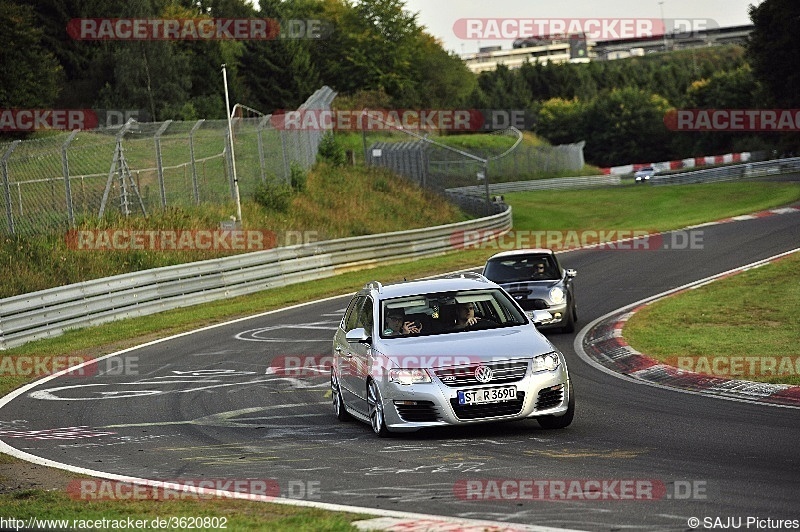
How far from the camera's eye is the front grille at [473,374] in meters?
10.8

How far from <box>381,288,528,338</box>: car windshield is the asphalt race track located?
1036mm

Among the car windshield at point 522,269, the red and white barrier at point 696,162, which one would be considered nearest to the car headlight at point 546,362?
the car windshield at point 522,269

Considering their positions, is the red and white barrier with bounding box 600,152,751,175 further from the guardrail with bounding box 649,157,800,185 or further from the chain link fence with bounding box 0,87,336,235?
the chain link fence with bounding box 0,87,336,235

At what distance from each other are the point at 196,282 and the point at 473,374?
60.5 feet

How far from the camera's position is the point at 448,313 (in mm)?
12133

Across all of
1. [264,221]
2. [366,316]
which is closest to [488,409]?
[366,316]

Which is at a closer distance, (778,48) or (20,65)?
(20,65)

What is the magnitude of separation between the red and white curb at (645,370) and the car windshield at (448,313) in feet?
8.95

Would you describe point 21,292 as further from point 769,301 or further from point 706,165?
point 706,165

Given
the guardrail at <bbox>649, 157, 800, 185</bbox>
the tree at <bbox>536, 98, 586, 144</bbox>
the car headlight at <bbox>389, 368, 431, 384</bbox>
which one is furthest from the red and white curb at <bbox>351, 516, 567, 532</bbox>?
the tree at <bbox>536, 98, 586, 144</bbox>

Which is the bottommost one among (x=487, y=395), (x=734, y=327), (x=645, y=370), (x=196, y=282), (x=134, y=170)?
(x=734, y=327)

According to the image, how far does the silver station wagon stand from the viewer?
10.8 m

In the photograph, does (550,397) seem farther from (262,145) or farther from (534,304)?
(262,145)

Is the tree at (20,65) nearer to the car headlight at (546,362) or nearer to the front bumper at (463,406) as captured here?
the front bumper at (463,406)
